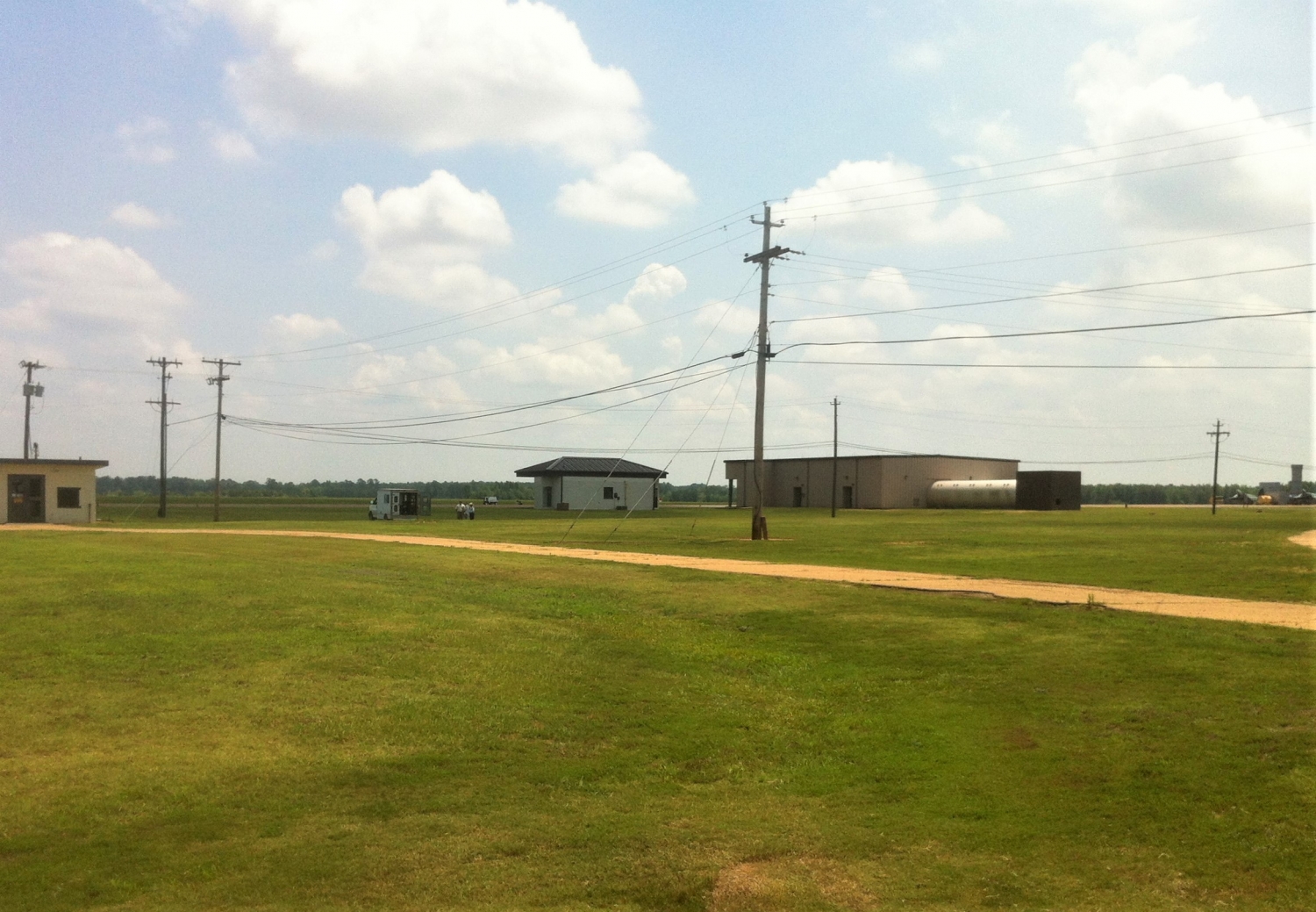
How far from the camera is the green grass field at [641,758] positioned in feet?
28.2

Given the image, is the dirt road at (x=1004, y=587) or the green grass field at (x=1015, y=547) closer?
the dirt road at (x=1004, y=587)

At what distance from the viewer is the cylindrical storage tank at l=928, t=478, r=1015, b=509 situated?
93.6 m

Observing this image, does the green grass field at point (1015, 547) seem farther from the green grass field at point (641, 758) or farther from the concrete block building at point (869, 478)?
the concrete block building at point (869, 478)

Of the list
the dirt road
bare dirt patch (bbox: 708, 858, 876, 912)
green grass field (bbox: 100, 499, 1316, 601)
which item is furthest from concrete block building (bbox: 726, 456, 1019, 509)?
bare dirt patch (bbox: 708, 858, 876, 912)

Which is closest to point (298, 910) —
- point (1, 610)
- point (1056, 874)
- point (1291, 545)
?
point (1056, 874)

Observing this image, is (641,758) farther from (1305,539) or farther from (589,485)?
(589,485)

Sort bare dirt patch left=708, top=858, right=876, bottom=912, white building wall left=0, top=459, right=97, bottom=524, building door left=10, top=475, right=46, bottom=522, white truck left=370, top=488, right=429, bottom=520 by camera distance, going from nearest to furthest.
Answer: bare dirt patch left=708, top=858, right=876, bottom=912 < white building wall left=0, top=459, right=97, bottom=524 < building door left=10, top=475, right=46, bottom=522 < white truck left=370, top=488, right=429, bottom=520

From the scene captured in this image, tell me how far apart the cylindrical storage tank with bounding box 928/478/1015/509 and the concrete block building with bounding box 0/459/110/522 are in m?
71.8

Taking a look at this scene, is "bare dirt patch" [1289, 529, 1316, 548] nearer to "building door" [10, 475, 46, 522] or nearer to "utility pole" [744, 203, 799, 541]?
"utility pole" [744, 203, 799, 541]

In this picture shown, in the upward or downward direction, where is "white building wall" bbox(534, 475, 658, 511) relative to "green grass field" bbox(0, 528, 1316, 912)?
upward

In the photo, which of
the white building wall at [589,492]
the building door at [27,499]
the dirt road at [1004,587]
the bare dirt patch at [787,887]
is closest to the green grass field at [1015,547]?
the dirt road at [1004,587]

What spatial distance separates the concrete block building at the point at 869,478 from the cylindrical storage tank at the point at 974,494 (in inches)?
95.5

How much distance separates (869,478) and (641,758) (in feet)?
310

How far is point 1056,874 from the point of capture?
8.73 metres
